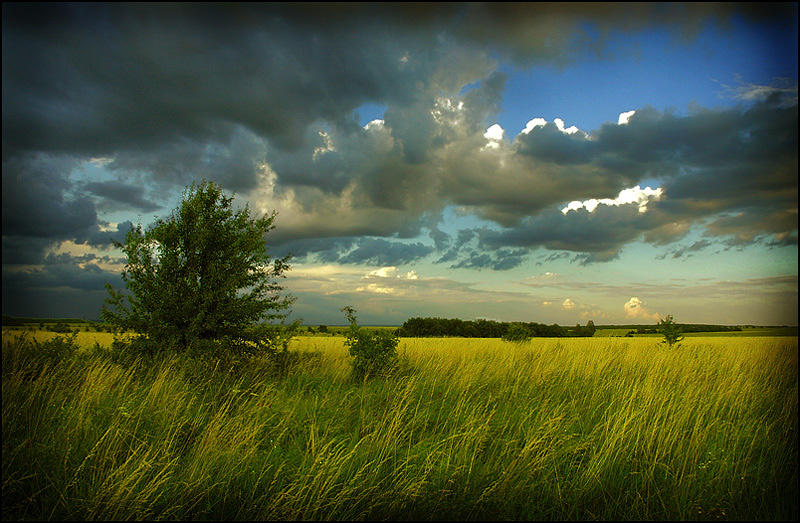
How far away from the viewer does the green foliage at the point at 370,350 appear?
9.69m

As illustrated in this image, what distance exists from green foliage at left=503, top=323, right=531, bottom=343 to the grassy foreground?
60.3ft

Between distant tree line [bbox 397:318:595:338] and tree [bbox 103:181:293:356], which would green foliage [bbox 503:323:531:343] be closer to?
tree [bbox 103:181:293:356]

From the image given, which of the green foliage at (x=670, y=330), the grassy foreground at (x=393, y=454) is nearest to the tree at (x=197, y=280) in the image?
the grassy foreground at (x=393, y=454)

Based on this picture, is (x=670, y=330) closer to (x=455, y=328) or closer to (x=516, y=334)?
(x=516, y=334)

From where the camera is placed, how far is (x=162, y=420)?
559 centimetres

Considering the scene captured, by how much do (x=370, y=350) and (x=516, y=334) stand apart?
18922mm

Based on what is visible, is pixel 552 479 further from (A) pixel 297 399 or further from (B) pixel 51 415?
(B) pixel 51 415

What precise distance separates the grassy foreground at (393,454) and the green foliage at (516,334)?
18.4m

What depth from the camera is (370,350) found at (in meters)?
9.80

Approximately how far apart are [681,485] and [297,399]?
17.0 feet

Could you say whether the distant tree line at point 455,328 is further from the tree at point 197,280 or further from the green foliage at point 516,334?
the tree at point 197,280

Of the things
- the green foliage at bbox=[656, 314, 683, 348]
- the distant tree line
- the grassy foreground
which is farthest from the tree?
the distant tree line

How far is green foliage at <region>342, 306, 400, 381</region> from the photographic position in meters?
9.69

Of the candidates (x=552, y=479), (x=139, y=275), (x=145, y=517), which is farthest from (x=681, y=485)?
(x=139, y=275)
